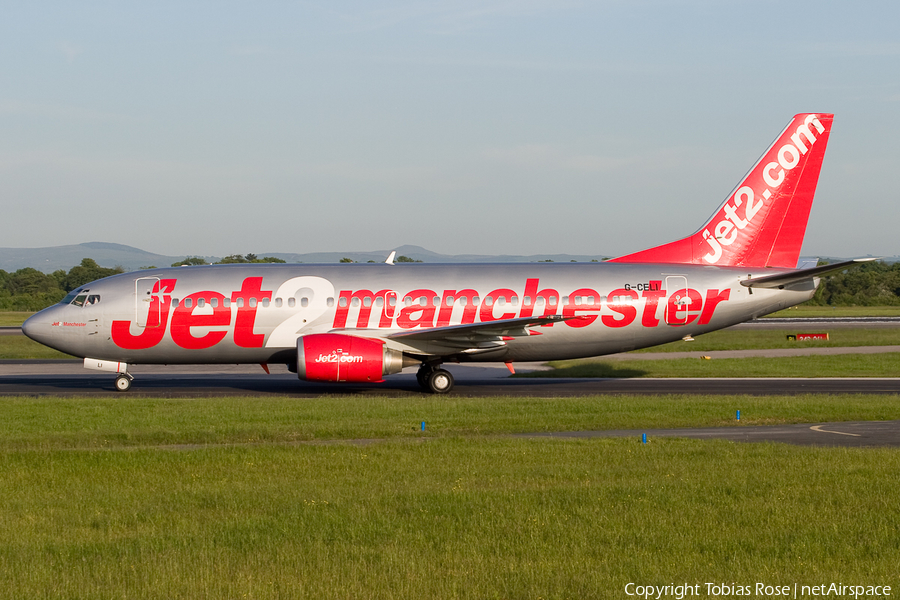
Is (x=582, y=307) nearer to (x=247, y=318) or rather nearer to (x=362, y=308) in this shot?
(x=362, y=308)

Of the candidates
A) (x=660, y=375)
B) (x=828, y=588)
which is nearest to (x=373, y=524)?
(x=828, y=588)

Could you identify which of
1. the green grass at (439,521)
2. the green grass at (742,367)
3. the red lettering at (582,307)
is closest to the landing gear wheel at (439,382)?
the red lettering at (582,307)

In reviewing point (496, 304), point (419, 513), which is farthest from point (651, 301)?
point (419, 513)

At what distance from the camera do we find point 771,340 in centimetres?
5038

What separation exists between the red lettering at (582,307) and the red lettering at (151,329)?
1343cm

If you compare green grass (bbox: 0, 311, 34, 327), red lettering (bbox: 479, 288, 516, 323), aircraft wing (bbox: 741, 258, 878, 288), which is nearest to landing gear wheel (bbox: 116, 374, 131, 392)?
red lettering (bbox: 479, 288, 516, 323)

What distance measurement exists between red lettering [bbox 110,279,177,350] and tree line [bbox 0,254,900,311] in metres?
74.5

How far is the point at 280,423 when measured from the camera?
2073 cm

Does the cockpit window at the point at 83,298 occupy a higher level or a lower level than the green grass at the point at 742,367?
higher

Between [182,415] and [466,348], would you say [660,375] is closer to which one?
[466,348]

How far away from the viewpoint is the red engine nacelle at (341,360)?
2664cm

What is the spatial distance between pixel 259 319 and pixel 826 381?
20452 mm

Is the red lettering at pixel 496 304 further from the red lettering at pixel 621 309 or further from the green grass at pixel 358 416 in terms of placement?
the green grass at pixel 358 416

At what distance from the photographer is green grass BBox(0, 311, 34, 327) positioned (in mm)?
74500
